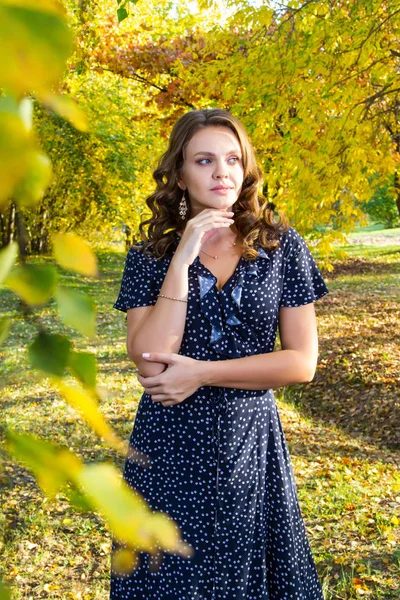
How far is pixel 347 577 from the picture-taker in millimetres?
3787

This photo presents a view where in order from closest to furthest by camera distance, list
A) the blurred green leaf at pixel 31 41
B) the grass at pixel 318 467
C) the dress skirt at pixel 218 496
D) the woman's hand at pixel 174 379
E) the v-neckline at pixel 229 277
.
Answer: the blurred green leaf at pixel 31 41
the woman's hand at pixel 174 379
the dress skirt at pixel 218 496
the v-neckline at pixel 229 277
the grass at pixel 318 467

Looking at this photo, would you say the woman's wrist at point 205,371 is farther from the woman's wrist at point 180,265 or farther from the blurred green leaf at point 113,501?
the blurred green leaf at point 113,501

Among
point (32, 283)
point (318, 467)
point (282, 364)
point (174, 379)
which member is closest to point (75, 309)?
point (32, 283)

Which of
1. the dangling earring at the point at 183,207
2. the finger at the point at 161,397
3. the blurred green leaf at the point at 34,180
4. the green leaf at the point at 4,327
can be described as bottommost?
the finger at the point at 161,397

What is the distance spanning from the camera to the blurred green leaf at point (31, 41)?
0.93ft

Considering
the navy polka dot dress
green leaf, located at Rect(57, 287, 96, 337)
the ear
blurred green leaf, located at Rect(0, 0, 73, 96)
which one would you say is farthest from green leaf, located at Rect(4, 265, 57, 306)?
the ear

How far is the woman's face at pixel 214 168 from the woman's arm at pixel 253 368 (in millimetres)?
410

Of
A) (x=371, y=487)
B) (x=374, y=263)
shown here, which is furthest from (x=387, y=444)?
(x=374, y=263)

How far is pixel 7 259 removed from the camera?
0.40 metres

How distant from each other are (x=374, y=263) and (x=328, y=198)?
14.5 metres

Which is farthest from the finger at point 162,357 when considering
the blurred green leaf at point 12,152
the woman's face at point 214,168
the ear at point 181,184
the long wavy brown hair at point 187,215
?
the blurred green leaf at point 12,152

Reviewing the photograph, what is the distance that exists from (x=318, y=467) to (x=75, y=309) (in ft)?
17.5

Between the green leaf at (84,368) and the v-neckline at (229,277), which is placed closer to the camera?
the green leaf at (84,368)

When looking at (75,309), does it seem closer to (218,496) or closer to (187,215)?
(218,496)
